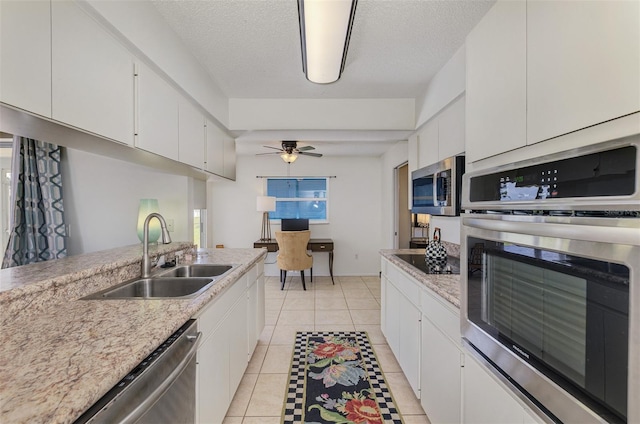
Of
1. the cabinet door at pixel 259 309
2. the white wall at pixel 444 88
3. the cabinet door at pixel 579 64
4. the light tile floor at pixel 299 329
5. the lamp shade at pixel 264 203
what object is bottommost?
the light tile floor at pixel 299 329

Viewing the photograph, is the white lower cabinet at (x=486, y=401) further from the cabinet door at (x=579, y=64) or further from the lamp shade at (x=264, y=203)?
the lamp shade at (x=264, y=203)

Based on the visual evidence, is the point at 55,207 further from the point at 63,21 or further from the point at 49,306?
the point at 63,21

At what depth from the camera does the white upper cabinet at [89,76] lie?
1.10 m

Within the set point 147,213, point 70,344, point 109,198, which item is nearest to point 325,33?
point 70,344

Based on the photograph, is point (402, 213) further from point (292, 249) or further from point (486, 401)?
point (486, 401)

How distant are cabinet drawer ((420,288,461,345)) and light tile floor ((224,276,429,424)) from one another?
74 cm

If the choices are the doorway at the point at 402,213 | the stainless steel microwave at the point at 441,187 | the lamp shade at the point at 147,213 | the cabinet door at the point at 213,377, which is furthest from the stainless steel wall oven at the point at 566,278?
the doorway at the point at 402,213

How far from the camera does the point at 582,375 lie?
648 millimetres

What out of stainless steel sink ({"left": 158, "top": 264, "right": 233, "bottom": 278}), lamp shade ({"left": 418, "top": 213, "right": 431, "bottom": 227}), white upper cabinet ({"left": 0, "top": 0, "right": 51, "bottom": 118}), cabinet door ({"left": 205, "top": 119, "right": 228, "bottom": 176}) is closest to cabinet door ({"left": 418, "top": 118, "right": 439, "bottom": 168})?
stainless steel sink ({"left": 158, "top": 264, "right": 233, "bottom": 278})

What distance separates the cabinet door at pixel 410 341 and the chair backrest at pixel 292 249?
2.53m

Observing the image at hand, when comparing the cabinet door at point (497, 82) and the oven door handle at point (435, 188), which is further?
the oven door handle at point (435, 188)

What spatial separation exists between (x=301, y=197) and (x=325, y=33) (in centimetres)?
399

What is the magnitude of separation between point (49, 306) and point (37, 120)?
0.79 m

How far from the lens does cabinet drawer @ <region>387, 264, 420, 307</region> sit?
1.82m
